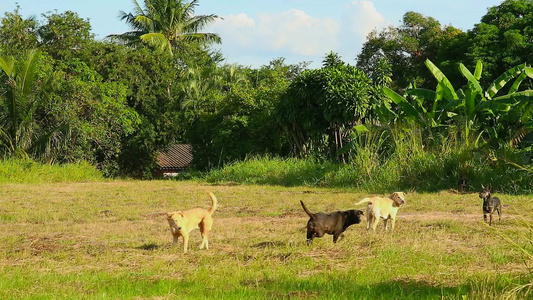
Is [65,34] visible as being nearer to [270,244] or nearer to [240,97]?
[240,97]

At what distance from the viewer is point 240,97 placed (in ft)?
100

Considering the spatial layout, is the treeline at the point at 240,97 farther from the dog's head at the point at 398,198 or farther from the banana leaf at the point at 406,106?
the dog's head at the point at 398,198

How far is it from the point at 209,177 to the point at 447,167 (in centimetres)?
986

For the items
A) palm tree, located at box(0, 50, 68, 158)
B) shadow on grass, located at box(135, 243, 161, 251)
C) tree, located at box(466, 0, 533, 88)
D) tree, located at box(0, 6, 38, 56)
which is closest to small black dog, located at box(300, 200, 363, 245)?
shadow on grass, located at box(135, 243, 161, 251)

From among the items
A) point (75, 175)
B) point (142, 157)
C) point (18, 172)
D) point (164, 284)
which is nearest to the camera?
point (164, 284)

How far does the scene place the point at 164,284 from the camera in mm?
6621

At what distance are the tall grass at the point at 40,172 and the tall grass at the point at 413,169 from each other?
8194 mm

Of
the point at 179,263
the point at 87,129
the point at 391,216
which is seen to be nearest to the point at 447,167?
the point at 391,216

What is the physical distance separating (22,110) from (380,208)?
819 inches

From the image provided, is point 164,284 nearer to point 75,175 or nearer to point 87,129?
point 75,175

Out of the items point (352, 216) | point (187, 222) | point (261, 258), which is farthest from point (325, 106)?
point (261, 258)

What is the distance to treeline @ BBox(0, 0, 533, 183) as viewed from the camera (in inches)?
807

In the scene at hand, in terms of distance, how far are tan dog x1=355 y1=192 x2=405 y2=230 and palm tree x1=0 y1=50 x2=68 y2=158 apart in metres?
20.3

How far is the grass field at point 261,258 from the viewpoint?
6.34 metres
